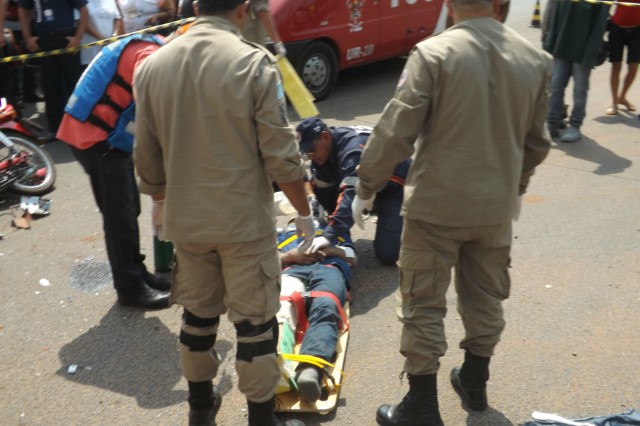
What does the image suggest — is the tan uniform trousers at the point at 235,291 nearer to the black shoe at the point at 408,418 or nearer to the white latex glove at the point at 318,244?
the black shoe at the point at 408,418

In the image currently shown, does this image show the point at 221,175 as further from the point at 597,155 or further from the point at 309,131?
the point at 597,155

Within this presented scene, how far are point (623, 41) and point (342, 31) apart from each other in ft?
10.2

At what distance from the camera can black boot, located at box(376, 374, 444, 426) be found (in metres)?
3.21

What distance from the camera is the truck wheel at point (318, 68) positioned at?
27.0 ft

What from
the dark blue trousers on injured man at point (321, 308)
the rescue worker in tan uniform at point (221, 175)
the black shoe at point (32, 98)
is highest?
the rescue worker in tan uniform at point (221, 175)

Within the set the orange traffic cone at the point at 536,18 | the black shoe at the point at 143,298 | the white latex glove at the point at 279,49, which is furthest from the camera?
the orange traffic cone at the point at 536,18

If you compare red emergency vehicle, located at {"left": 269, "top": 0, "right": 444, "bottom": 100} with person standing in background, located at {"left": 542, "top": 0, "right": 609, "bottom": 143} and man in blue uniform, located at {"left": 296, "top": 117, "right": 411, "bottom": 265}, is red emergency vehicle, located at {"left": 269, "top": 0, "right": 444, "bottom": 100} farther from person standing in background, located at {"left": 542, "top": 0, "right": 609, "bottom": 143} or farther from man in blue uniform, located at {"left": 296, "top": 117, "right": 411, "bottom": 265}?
man in blue uniform, located at {"left": 296, "top": 117, "right": 411, "bottom": 265}

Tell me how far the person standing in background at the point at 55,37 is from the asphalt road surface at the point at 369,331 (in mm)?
1830

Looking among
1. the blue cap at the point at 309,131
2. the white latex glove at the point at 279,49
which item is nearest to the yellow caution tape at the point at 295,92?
the white latex glove at the point at 279,49

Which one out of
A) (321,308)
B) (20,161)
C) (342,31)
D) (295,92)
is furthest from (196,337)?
(342,31)

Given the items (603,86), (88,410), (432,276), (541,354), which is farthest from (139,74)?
(603,86)

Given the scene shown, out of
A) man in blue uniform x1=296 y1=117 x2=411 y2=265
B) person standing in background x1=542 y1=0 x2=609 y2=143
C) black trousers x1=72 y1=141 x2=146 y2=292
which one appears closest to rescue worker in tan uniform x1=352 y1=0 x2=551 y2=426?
man in blue uniform x1=296 y1=117 x2=411 y2=265

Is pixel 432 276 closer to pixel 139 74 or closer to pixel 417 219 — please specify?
pixel 417 219

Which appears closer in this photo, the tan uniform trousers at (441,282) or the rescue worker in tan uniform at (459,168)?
the rescue worker in tan uniform at (459,168)
